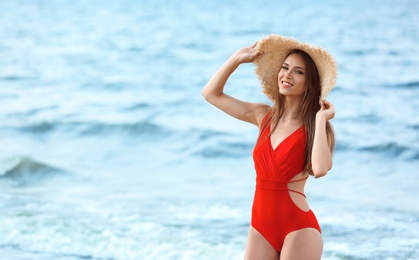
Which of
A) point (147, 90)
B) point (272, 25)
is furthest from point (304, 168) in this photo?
point (272, 25)

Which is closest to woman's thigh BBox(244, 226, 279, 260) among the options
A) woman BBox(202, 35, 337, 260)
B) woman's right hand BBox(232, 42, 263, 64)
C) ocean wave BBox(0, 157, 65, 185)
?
woman BBox(202, 35, 337, 260)

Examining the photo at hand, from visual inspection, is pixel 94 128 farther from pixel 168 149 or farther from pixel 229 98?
pixel 229 98

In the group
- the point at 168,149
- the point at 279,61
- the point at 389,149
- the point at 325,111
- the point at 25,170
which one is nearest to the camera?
the point at 325,111

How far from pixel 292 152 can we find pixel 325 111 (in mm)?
257

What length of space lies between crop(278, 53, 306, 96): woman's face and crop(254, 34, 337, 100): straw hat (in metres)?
0.07

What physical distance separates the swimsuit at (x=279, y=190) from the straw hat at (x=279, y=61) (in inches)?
11.4

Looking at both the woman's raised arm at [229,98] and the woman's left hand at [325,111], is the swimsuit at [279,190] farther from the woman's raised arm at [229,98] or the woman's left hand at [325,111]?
the woman's raised arm at [229,98]

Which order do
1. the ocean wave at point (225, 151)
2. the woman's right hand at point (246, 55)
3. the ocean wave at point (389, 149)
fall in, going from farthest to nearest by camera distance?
the ocean wave at point (225, 151)
the ocean wave at point (389, 149)
the woman's right hand at point (246, 55)

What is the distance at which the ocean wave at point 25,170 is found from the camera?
1079 centimetres

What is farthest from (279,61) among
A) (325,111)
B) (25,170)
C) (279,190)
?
(25,170)

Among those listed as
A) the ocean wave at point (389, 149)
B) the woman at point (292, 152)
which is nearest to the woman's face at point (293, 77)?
the woman at point (292, 152)

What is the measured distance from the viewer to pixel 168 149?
13.2 metres

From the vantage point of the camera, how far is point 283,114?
4312 mm

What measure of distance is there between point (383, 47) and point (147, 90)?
8.10 meters
